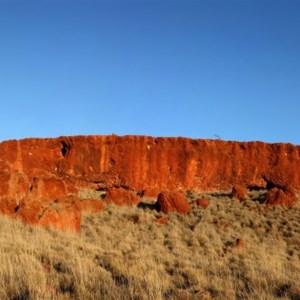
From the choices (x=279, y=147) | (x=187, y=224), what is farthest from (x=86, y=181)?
(x=187, y=224)

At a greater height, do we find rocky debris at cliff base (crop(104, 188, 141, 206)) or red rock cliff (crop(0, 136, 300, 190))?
red rock cliff (crop(0, 136, 300, 190))

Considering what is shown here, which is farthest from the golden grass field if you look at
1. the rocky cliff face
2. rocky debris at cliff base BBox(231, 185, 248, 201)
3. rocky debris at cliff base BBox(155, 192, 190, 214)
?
the rocky cliff face

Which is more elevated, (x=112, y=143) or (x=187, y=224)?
(x=112, y=143)

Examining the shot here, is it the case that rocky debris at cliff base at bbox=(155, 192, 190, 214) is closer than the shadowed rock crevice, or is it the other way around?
rocky debris at cliff base at bbox=(155, 192, 190, 214)

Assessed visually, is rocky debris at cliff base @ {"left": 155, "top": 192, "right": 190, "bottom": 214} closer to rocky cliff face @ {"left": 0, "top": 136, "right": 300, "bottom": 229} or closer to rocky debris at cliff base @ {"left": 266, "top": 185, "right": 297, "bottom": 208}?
rocky debris at cliff base @ {"left": 266, "top": 185, "right": 297, "bottom": 208}

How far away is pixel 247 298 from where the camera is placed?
7.27 metres

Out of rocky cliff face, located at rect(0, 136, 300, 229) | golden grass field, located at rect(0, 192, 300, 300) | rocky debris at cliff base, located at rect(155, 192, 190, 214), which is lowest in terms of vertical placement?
golden grass field, located at rect(0, 192, 300, 300)

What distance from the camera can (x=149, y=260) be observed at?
10734mm

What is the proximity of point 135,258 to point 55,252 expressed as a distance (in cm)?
183

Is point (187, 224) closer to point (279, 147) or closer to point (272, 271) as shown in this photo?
point (272, 271)

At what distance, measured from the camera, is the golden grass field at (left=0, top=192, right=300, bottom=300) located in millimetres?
7293

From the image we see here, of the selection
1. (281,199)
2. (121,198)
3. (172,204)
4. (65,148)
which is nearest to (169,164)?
(65,148)

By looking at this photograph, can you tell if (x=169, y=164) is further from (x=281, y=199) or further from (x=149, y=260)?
(x=149, y=260)

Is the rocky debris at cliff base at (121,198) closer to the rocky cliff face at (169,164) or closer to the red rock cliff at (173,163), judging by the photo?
the rocky cliff face at (169,164)
